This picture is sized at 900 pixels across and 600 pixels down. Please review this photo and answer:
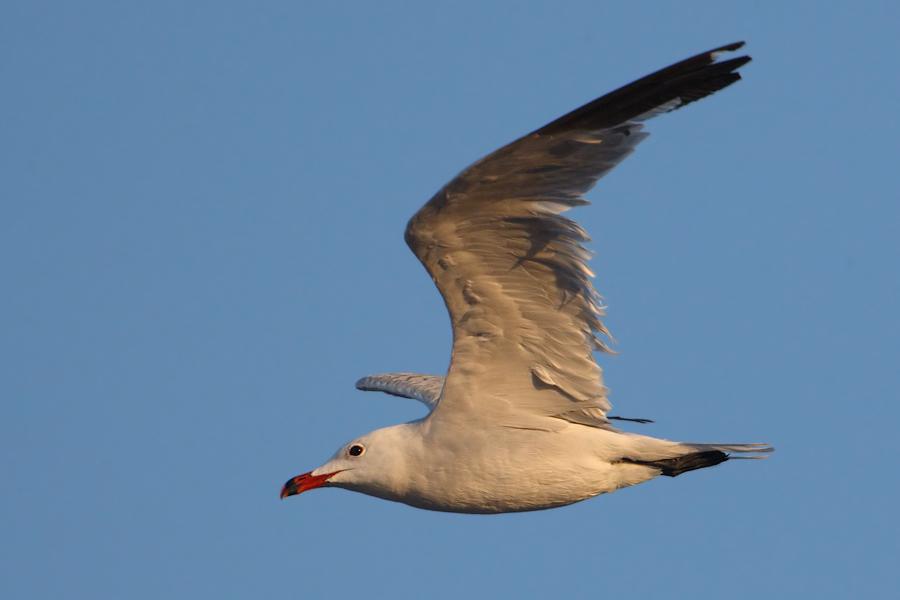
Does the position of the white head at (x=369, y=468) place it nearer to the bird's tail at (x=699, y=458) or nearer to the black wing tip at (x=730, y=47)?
the bird's tail at (x=699, y=458)

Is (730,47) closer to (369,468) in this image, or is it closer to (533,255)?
(533,255)

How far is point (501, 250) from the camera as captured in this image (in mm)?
8281

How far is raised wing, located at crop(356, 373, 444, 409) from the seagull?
7.26 feet

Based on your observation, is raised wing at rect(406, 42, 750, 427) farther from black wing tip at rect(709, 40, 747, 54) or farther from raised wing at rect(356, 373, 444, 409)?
raised wing at rect(356, 373, 444, 409)

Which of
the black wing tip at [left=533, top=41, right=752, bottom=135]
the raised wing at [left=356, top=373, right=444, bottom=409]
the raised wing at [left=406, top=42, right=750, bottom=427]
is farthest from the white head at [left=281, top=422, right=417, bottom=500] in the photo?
the black wing tip at [left=533, top=41, right=752, bottom=135]

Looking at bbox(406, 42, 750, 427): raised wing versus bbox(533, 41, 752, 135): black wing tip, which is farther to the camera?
bbox(406, 42, 750, 427): raised wing

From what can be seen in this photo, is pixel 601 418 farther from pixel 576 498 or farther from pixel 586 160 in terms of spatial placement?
pixel 586 160

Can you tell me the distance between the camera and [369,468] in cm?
955

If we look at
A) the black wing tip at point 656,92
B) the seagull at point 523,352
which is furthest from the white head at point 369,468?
the black wing tip at point 656,92

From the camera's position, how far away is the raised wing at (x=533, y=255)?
760 centimetres

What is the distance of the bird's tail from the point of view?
941 cm

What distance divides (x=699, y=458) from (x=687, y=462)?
11cm

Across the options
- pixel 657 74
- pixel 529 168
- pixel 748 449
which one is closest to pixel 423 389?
pixel 748 449

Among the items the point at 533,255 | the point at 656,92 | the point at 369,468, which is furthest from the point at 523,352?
the point at 656,92
